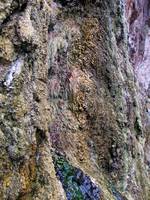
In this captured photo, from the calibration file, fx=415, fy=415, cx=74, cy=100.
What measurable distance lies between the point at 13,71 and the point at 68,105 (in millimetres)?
2847

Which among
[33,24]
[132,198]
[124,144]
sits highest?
[33,24]

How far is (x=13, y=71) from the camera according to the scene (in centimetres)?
444

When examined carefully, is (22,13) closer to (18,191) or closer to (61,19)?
(18,191)

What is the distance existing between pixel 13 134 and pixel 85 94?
3.31 m

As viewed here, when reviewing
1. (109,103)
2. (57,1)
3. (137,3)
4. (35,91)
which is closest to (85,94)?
(109,103)

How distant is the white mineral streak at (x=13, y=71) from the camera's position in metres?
4.34

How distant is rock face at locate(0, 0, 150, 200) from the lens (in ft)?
14.4

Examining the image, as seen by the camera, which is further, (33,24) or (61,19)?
(61,19)

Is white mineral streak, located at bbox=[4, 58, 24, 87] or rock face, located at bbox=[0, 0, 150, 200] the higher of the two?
white mineral streak, located at bbox=[4, 58, 24, 87]

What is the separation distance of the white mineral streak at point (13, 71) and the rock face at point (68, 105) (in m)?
Answer: 0.01

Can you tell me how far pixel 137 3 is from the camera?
1302 cm

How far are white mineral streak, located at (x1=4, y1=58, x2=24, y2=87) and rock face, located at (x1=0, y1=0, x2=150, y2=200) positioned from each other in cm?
1

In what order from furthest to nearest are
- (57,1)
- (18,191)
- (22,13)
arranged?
(57,1) → (22,13) → (18,191)

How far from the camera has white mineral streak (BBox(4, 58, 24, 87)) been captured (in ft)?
14.2
